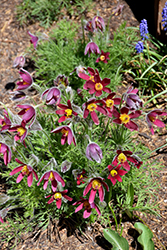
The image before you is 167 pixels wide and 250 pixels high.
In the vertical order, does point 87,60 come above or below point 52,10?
below

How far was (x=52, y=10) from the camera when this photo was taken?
4020 mm

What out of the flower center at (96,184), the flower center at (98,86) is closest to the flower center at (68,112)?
the flower center at (98,86)

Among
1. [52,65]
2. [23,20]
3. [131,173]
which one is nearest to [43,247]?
[131,173]

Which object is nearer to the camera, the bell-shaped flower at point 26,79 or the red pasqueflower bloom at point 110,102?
the red pasqueflower bloom at point 110,102

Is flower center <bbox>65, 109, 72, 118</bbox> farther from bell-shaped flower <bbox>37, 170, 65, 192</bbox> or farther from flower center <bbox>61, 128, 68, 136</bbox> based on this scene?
bell-shaped flower <bbox>37, 170, 65, 192</bbox>

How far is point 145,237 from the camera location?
2.16 metres

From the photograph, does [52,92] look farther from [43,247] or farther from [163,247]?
[163,247]

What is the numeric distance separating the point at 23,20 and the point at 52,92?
2723 millimetres

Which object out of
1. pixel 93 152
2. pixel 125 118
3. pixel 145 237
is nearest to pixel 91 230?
pixel 145 237

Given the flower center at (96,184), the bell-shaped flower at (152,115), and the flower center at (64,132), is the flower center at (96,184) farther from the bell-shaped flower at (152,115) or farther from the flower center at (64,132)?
the bell-shaped flower at (152,115)

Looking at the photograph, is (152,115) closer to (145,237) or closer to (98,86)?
(98,86)

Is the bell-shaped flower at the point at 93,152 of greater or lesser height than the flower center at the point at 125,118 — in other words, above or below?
below

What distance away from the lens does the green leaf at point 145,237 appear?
214 centimetres

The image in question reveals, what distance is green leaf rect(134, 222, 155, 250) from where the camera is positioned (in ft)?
7.02
